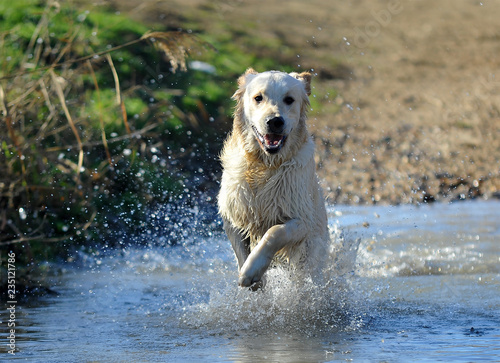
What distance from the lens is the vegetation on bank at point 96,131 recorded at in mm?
6766

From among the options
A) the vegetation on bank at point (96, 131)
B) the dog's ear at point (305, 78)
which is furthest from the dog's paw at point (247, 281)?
the vegetation on bank at point (96, 131)

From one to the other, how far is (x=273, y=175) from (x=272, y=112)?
52 cm

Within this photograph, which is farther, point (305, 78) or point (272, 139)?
point (305, 78)

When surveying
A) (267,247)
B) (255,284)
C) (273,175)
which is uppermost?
(273,175)

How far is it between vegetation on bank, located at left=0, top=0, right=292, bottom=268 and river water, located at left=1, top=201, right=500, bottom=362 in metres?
0.59

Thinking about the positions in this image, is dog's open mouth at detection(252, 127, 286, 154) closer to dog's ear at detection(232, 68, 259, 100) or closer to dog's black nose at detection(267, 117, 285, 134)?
dog's black nose at detection(267, 117, 285, 134)

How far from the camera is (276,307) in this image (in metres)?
5.23

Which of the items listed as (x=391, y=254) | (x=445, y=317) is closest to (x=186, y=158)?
(x=391, y=254)

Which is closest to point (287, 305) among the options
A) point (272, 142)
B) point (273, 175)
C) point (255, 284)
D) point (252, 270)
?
point (255, 284)

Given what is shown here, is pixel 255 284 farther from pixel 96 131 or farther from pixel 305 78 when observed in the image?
pixel 96 131

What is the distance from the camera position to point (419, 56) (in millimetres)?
16984

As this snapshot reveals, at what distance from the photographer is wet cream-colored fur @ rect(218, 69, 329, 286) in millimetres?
5098

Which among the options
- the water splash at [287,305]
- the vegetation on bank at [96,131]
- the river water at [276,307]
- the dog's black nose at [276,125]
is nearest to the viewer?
the river water at [276,307]

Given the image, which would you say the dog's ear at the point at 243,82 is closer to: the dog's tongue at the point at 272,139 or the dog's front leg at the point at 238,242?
the dog's tongue at the point at 272,139
